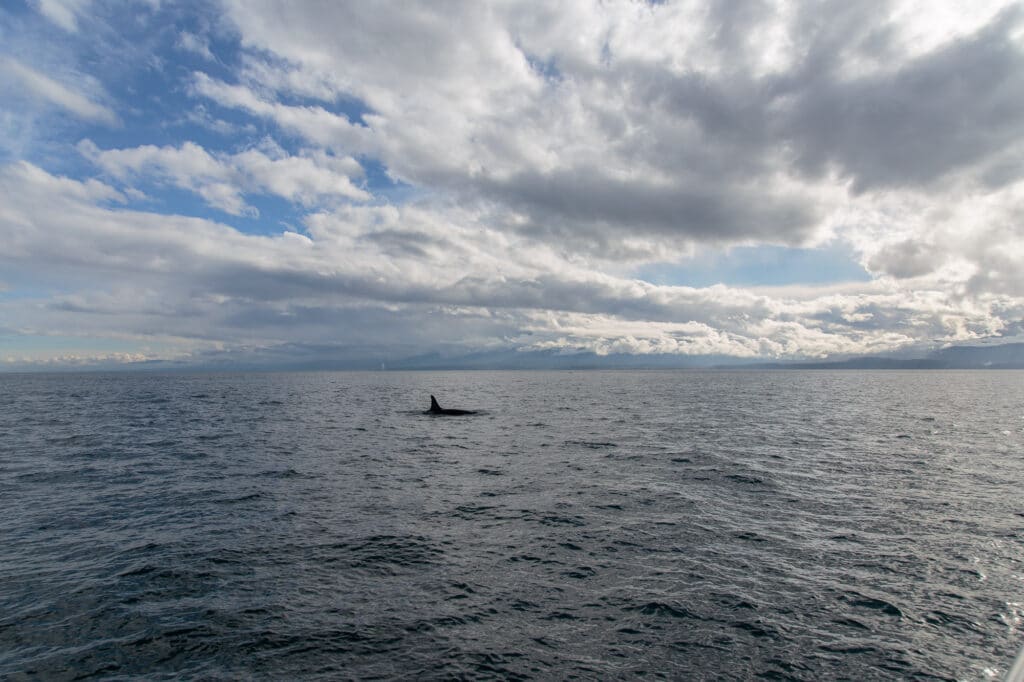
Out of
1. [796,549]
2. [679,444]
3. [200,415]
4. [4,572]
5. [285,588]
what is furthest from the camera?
[200,415]

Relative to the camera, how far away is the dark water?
1363cm

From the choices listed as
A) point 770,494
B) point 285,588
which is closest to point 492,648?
point 285,588

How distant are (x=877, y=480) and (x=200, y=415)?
85938 mm

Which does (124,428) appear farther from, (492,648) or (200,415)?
(492,648)

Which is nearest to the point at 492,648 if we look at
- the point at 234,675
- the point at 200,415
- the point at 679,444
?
the point at 234,675

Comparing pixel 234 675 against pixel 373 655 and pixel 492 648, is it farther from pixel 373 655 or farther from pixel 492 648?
pixel 492 648

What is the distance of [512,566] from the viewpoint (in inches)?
755

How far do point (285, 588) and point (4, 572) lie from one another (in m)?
11.1

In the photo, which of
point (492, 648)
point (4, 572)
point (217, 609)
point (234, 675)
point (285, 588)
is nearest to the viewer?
point (234, 675)

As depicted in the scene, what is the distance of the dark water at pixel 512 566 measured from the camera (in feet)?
44.7

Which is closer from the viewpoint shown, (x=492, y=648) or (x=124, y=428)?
(x=492, y=648)

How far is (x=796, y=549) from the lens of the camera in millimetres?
20812

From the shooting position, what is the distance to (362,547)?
21203 millimetres

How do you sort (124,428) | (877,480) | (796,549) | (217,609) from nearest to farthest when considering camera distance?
(217,609) < (796,549) < (877,480) < (124,428)
